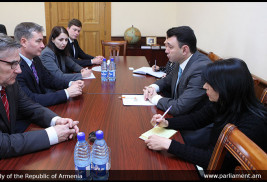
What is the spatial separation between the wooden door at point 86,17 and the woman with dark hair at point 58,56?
113 inches

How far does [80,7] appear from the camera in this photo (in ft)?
18.8

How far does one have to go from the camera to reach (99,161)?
40.0 inches

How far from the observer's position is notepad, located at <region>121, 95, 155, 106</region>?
6.30ft

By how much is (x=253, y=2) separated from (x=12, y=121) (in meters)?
2.26

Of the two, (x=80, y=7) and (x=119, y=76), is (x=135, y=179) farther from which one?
(x=80, y=7)

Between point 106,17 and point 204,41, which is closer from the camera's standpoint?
point 204,41

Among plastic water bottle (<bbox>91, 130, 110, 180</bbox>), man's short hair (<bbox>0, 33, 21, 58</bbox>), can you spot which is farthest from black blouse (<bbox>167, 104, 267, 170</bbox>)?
man's short hair (<bbox>0, 33, 21, 58</bbox>)

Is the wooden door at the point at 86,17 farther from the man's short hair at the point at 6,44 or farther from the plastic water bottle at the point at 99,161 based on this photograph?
the plastic water bottle at the point at 99,161

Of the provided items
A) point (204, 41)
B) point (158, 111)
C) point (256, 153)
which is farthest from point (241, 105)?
point (204, 41)

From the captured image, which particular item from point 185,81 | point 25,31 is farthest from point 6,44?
point 185,81

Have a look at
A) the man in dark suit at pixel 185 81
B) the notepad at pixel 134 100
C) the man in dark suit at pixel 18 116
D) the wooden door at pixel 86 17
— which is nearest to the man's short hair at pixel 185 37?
the man in dark suit at pixel 185 81

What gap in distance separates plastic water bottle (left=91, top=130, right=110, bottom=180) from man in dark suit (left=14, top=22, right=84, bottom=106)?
0.98m

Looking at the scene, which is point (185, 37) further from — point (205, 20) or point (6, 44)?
point (205, 20)

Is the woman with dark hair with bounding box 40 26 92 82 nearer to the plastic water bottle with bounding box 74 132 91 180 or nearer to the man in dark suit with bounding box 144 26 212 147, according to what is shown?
the man in dark suit with bounding box 144 26 212 147
